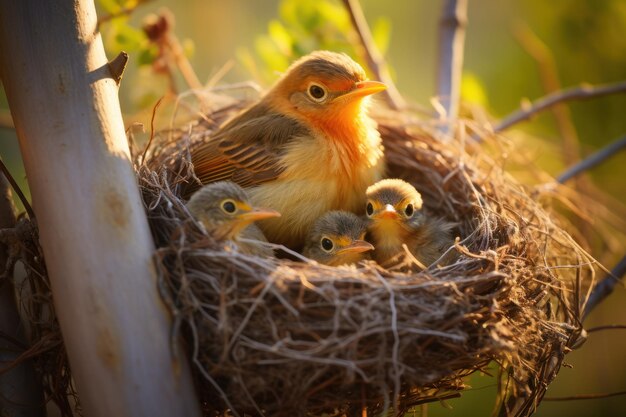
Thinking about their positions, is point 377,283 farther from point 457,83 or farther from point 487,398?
point 487,398

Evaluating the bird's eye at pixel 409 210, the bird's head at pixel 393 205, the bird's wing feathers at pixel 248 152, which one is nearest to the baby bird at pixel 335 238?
the bird's head at pixel 393 205

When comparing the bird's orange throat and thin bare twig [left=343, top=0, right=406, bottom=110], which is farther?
thin bare twig [left=343, top=0, right=406, bottom=110]

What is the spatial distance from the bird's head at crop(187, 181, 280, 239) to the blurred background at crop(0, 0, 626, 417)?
109 centimetres

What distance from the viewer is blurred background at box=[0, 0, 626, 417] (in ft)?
13.6

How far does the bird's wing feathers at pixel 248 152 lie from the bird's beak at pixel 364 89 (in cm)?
34

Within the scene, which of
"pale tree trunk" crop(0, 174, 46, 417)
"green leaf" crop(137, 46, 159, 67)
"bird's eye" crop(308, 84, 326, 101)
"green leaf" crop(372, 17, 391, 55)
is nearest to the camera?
"pale tree trunk" crop(0, 174, 46, 417)

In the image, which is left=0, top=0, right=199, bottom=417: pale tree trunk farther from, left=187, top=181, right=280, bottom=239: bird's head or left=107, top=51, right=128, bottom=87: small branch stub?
left=187, top=181, right=280, bottom=239: bird's head

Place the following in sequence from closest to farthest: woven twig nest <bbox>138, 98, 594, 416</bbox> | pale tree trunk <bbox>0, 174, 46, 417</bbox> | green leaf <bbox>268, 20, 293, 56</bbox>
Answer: woven twig nest <bbox>138, 98, 594, 416</bbox>
pale tree trunk <bbox>0, 174, 46, 417</bbox>
green leaf <bbox>268, 20, 293, 56</bbox>

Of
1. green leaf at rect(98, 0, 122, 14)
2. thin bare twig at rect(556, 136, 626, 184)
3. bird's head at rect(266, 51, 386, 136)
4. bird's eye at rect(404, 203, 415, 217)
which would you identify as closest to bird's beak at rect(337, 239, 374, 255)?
bird's eye at rect(404, 203, 415, 217)

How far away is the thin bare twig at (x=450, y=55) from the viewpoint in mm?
4160

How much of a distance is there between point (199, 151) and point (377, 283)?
152 cm

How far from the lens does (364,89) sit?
3439mm

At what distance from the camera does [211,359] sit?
2393mm

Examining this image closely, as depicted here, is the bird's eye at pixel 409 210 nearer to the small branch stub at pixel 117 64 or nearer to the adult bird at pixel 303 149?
the adult bird at pixel 303 149
